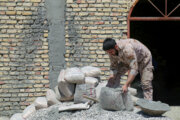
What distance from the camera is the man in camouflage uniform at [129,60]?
4.30 metres

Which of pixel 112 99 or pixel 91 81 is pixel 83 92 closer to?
pixel 91 81

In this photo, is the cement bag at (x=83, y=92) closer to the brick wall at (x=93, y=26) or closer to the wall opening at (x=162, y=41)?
the brick wall at (x=93, y=26)

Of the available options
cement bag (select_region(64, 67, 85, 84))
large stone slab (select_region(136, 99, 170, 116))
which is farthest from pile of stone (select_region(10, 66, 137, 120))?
large stone slab (select_region(136, 99, 170, 116))

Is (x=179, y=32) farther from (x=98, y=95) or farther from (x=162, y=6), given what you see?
(x=98, y=95)

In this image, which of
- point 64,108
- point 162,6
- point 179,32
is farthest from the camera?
point 179,32

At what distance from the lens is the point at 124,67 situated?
4785 millimetres

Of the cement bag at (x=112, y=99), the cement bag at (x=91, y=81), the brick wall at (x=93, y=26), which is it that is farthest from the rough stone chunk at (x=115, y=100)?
the brick wall at (x=93, y=26)

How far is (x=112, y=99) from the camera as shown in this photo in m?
4.38

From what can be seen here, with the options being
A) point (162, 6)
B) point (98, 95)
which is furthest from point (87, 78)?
point (162, 6)

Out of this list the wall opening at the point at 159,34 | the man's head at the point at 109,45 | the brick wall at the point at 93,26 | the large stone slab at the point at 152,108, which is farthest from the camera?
the wall opening at the point at 159,34

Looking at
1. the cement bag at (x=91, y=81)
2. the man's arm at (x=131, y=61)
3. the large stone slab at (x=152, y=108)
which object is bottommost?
the large stone slab at (x=152, y=108)

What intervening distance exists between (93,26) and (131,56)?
1.95 meters

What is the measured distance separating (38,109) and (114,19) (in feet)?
8.16

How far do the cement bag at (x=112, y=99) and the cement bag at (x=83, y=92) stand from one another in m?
0.39
